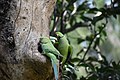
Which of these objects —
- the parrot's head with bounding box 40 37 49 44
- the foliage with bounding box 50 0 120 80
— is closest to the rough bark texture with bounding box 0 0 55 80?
the parrot's head with bounding box 40 37 49 44

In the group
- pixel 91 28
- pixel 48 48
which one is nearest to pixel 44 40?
pixel 48 48

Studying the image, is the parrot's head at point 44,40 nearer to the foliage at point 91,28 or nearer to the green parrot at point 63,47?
the green parrot at point 63,47

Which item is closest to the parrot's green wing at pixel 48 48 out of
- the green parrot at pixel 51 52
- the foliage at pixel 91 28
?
the green parrot at pixel 51 52

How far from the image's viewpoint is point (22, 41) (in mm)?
1315

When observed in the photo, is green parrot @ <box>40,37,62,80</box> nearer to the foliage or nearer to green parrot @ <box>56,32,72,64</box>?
green parrot @ <box>56,32,72,64</box>

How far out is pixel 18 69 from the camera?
127cm

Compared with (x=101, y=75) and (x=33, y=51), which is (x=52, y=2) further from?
(x=101, y=75)

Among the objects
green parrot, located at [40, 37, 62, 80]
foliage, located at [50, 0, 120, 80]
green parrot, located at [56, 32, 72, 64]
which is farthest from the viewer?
foliage, located at [50, 0, 120, 80]

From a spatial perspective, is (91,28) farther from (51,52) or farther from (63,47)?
(51,52)

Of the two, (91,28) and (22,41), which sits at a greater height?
(22,41)

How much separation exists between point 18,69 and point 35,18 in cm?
24

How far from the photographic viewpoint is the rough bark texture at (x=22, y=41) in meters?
Result: 1.27

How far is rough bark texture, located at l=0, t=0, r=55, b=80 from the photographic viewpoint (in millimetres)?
1269

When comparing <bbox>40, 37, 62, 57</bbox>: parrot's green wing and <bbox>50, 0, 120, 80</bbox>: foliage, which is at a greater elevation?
<bbox>40, 37, 62, 57</bbox>: parrot's green wing
